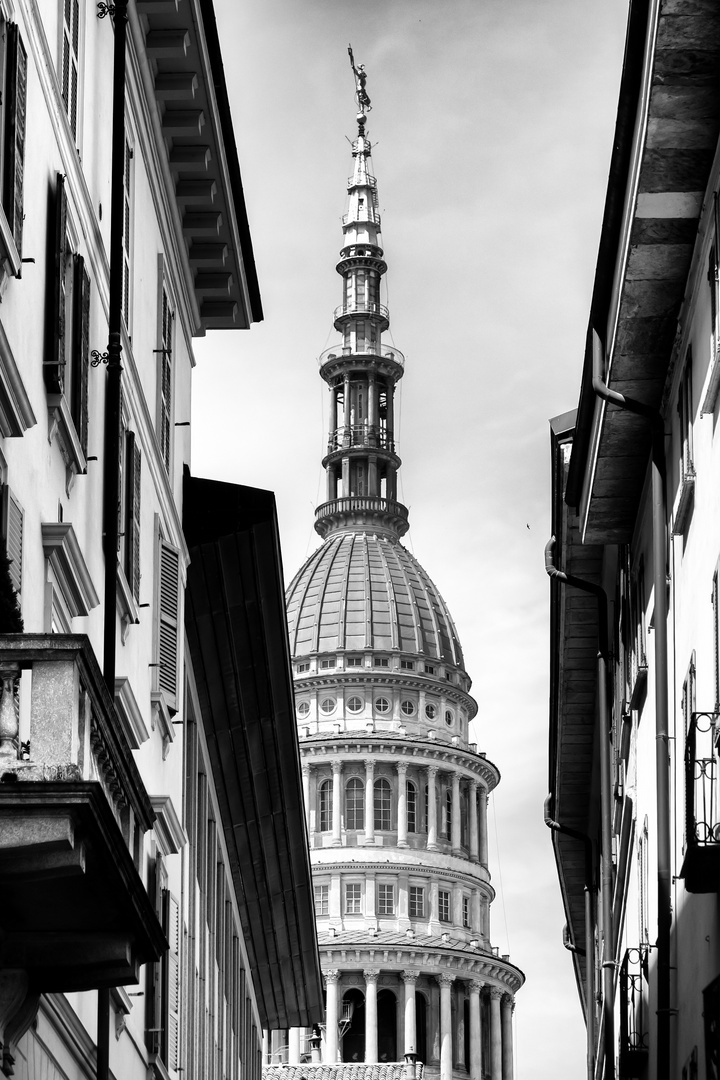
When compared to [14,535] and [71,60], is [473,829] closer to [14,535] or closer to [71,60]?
[71,60]

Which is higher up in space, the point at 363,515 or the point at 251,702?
the point at 363,515

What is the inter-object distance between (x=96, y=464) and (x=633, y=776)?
32.4ft

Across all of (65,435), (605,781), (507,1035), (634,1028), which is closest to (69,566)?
(65,435)

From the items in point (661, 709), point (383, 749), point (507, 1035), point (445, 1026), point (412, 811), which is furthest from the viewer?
point (507, 1035)

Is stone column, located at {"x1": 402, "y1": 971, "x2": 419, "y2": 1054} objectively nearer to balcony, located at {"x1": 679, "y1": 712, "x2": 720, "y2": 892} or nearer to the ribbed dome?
the ribbed dome

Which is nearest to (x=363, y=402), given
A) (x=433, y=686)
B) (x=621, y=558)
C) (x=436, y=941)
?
(x=433, y=686)

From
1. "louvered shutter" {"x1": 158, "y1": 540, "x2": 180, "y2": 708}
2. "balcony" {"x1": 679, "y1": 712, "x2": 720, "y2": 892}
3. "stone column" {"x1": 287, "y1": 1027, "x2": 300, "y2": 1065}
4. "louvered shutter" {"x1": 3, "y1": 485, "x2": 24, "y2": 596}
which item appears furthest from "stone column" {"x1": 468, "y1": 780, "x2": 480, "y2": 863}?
"louvered shutter" {"x1": 3, "y1": 485, "x2": 24, "y2": 596}

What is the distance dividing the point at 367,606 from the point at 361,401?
59.6ft

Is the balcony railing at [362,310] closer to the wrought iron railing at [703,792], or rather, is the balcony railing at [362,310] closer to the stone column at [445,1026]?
the stone column at [445,1026]

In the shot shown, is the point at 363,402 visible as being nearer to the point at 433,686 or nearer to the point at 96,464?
the point at 433,686

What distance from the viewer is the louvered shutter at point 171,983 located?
2688 centimetres

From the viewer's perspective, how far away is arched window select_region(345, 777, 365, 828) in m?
155

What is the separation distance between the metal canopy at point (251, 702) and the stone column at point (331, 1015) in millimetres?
97337

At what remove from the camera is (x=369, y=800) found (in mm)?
154375
